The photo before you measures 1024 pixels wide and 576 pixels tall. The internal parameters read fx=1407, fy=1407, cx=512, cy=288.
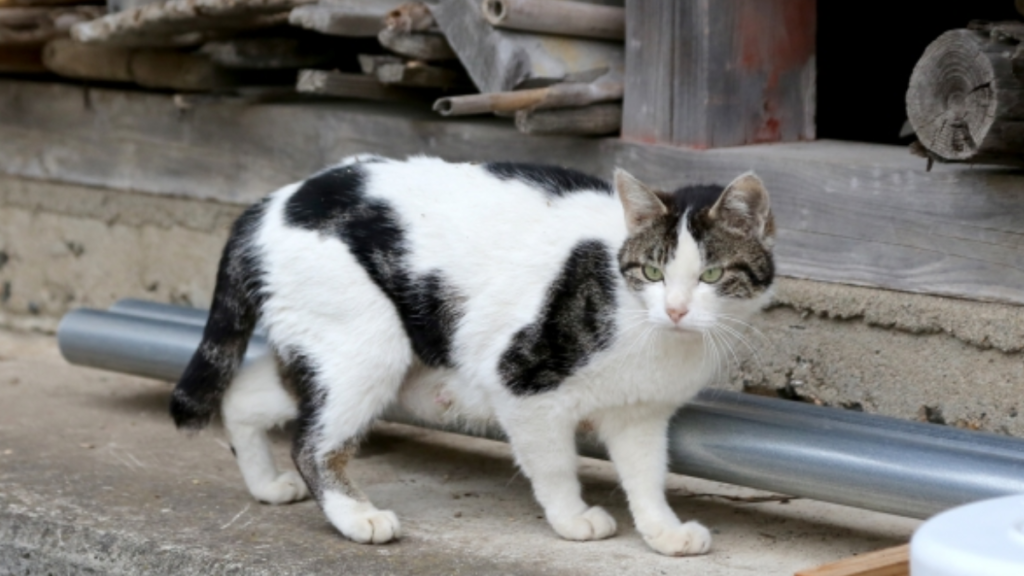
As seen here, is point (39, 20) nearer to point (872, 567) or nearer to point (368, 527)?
point (368, 527)

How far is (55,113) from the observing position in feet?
19.1

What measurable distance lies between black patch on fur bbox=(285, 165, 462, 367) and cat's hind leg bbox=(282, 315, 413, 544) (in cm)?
6

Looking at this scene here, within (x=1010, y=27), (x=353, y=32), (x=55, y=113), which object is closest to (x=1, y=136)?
(x=55, y=113)

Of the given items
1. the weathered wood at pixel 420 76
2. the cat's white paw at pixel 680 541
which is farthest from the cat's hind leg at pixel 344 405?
the weathered wood at pixel 420 76

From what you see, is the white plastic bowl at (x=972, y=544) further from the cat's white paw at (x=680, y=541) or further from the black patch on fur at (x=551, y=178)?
the black patch on fur at (x=551, y=178)

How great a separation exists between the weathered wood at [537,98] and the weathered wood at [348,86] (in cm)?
61

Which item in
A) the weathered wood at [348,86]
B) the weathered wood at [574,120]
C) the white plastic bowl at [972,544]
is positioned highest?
the weathered wood at [348,86]

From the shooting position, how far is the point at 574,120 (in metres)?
4.27

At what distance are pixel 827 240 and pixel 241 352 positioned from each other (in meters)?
1.68

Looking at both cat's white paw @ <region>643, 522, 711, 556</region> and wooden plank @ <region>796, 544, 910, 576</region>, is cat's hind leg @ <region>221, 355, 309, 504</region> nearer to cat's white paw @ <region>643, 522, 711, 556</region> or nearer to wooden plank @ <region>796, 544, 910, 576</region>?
cat's white paw @ <region>643, 522, 711, 556</region>

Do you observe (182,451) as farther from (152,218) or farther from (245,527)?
(152,218)

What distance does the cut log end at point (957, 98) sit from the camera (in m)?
3.35

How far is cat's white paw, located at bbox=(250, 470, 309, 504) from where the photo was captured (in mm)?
3801

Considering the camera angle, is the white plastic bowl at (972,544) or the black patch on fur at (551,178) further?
the black patch on fur at (551,178)
